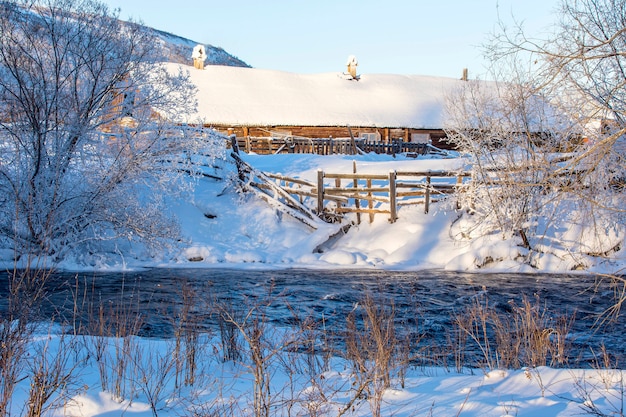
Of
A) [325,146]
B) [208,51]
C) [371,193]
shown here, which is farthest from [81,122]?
[208,51]

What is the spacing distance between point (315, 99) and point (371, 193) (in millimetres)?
23375

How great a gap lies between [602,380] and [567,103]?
3779mm

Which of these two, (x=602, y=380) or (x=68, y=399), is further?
(x=602, y=380)

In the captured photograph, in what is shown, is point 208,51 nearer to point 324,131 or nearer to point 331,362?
point 324,131

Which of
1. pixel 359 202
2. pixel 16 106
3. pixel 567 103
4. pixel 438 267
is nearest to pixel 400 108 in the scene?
pixel 359 202

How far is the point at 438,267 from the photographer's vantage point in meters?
16.2

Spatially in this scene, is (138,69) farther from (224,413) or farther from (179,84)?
(224,413)

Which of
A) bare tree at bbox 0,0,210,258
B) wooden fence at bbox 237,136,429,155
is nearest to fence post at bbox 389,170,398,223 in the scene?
bare tree at bbox 0,0,210,258

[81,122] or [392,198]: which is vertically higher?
[81,122]

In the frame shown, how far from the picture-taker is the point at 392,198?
18156 millimetres

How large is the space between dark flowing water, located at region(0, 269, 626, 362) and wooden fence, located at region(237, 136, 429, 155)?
14.5 meters

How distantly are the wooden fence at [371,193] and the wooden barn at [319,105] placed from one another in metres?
15.8

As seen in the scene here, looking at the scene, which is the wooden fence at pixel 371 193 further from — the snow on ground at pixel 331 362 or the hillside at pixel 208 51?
the hillside at pixel 208 51

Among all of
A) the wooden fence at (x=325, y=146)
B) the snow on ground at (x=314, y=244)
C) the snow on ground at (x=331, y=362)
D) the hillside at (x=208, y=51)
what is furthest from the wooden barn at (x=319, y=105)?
the hillside at (x=208, y=51)
